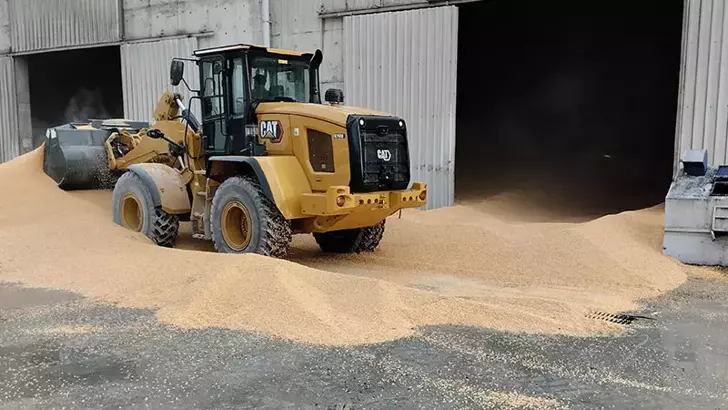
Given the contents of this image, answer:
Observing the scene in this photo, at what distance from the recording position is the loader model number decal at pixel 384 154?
25.7 ft

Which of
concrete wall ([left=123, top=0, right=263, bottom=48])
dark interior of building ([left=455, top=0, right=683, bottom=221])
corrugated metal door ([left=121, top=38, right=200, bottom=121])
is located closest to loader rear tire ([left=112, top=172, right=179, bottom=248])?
concrete wall ([left=123, top=0, right=263, bottom=48])

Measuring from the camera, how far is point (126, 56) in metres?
16.8

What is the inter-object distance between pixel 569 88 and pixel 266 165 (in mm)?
18540

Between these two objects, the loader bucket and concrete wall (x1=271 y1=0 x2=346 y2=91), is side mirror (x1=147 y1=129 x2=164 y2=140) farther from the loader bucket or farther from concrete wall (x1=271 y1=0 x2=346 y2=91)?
concrete wall (x1=271 y1=0 x2=346 y2=91)

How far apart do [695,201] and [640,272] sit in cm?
120

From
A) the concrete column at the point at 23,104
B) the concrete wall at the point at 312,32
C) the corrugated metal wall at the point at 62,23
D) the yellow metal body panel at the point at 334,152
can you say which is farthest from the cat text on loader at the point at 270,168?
the concrete column at the point at 23,104

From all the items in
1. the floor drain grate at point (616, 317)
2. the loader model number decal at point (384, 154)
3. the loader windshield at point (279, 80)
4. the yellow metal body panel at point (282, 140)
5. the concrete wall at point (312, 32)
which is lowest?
the floor drain grate at point (616, 317)

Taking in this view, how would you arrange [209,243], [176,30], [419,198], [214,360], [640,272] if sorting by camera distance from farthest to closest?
[176,30]
[209,243]
[419,198]
[640,272]
[214,360]

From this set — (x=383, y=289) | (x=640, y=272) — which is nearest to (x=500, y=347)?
(x=383, y=289)

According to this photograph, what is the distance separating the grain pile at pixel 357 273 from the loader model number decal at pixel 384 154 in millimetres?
1329

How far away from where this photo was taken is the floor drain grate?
18.6 feet

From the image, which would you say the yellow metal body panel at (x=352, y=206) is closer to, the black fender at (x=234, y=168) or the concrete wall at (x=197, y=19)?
the black fender at (x=234, y=168)

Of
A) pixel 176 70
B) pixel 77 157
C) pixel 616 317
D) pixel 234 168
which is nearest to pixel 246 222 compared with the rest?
pixel 234 168

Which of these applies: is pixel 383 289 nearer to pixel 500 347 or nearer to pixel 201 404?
pixel 500 347
